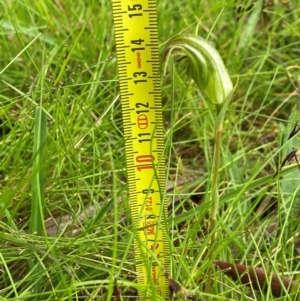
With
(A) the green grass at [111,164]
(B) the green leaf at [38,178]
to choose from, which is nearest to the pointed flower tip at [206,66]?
(A) the green grass at [111,164]

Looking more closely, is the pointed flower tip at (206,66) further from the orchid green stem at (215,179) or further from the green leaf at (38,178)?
the green leaf at (38,178)

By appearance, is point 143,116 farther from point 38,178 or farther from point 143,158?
point 38,178

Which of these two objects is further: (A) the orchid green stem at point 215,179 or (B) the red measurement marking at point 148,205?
(B) the red measurement marking at point 148,205

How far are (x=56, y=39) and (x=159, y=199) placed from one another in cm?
68

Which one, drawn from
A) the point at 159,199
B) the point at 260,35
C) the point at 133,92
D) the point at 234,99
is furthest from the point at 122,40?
the point at 260,35

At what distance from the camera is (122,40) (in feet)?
2.88

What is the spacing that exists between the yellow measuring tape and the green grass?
3 centimetres

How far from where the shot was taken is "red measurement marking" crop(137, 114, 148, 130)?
897 millimetres

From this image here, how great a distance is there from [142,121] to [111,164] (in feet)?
0.55

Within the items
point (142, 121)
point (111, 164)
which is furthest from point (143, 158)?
point (111, 164)

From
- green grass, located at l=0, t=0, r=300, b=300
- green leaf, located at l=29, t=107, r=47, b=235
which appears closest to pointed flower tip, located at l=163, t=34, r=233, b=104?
green grass, located at l=0, t=0, r=300, b=300

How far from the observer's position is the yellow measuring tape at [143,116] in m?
0.87

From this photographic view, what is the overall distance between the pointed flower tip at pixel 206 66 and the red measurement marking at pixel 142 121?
14 cm

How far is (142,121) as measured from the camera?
90 centimetres
